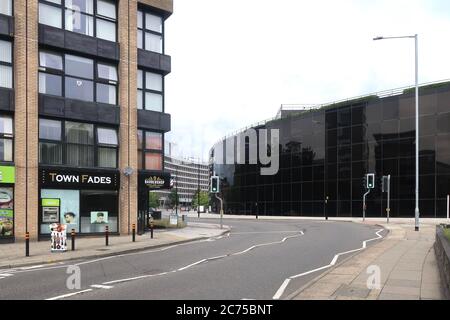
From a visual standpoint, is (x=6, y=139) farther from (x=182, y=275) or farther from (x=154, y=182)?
(x=182, y=275)

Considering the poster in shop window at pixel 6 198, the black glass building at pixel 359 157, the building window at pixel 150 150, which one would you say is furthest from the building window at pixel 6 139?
the black glass building at pixel 359 157

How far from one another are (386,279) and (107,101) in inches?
779

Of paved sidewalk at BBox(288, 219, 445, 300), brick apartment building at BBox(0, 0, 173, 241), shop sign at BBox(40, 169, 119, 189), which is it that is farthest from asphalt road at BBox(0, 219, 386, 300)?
brick apartment building at BBox(0, 0, 173, 241)

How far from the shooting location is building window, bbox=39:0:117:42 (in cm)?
2572

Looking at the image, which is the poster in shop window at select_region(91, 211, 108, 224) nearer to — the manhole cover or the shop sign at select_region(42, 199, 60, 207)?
the shop sign at select_region(42, 199, 60, 207)

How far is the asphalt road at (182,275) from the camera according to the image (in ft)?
34.6

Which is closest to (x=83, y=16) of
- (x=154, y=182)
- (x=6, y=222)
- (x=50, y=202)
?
(x=50, y=202)

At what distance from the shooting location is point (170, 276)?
1303cm

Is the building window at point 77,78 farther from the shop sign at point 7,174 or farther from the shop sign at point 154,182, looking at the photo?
the shop sign at point 154,182

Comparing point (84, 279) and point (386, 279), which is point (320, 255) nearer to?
point (386, 279)

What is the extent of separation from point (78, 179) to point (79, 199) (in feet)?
3.47

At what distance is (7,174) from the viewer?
2353 cm

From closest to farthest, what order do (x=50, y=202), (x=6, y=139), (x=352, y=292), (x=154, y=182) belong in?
(x=352, y=292) < (x=6, y=139) < (x=50, y=202) < (x=154, y=182)
